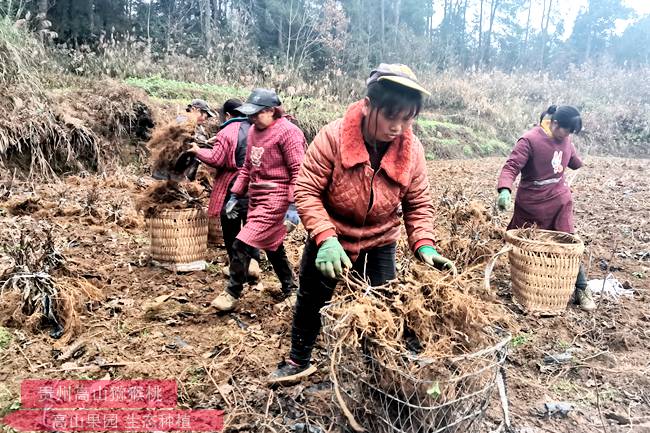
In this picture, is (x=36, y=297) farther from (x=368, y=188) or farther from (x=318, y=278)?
(x=368, y=188)

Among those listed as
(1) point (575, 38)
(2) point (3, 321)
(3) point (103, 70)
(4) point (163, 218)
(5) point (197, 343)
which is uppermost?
(1) point (575, 38)

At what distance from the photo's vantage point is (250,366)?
2838 mm

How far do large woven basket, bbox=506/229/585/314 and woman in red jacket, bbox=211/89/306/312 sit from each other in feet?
6.12

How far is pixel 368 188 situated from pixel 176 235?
2647mm

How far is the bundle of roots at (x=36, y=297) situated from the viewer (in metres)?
3.00

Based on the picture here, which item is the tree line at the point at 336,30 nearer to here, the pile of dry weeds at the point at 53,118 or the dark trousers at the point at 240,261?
the pile of dry weeds at the point at 53,118

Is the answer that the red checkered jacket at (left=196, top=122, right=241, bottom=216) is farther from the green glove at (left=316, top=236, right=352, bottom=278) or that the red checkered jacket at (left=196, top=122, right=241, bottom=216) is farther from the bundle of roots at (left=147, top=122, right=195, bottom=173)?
the green glove at (left=316, top=236, right=352, bottom=278)

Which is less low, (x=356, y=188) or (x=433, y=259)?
(x=356, y=188)

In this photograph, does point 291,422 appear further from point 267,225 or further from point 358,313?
point 267,225

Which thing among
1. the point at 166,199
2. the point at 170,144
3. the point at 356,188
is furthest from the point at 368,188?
the point at 166,199

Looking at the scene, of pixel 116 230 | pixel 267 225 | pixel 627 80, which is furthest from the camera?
pixel 627 80

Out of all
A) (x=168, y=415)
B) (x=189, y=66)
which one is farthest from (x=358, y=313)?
(x=189, y=66)

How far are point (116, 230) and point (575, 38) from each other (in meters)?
43.0

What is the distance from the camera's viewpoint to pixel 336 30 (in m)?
21.7
